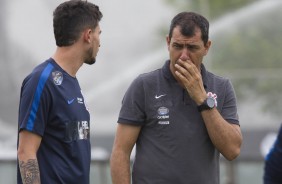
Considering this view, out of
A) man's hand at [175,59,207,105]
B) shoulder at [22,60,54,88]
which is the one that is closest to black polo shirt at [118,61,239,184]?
man's hand at [175,59,207,105]

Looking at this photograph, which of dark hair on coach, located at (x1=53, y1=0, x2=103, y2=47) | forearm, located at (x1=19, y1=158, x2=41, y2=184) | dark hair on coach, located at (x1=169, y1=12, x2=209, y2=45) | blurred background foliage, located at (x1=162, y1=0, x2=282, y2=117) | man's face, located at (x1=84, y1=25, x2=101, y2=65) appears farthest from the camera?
blurred background foliage, located at (x1=162, y1=0, x2=282, y2=117)

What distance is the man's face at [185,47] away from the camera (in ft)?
20.7

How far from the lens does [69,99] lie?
19.9 feet

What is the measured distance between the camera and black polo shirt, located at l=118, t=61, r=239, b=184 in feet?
20.7

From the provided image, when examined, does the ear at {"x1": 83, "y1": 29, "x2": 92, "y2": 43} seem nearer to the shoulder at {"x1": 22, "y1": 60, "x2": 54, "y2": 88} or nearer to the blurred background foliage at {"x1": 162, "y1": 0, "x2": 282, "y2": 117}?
the shoulder at {"x1": 22, "y1": 60, "x2": 54, "y2": 88}

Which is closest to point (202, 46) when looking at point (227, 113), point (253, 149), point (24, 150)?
point (227, 113)

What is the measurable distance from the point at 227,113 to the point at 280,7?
55.5ft

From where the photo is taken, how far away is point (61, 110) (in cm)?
601

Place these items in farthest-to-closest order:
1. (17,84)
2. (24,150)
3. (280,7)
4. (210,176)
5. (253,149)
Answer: (280,7) → (17,84) → (253,149) → (210,176) → (24,150)

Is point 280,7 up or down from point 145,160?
up

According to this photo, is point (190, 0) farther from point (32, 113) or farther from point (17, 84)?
point (32, 113)

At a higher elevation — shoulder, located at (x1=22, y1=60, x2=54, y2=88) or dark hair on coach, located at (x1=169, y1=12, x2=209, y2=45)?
dark hair on coach, located at (x1=169, y1=12, x2=209, y2=45)

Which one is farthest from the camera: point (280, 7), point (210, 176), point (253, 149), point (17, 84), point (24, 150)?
point (280, 7)

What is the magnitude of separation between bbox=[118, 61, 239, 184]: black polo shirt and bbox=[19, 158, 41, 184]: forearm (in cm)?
77
